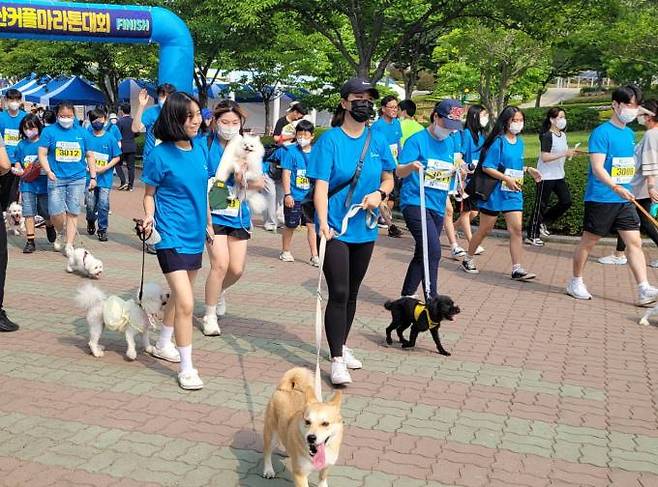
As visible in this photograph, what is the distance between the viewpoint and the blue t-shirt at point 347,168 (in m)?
4.88

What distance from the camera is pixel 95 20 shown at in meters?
12.1

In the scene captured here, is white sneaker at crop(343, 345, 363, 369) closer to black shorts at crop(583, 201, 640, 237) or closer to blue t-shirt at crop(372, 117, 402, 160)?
black shorts at crop(583, 201, 640, 237)

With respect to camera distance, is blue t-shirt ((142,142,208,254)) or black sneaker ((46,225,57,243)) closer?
blue t-shirt ((142,142,208,254))

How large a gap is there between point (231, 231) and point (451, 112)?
2.17 metres

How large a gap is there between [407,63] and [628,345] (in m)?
22.6

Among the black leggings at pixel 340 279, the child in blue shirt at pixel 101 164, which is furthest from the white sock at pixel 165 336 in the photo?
the child in blue shirt at pixel 101 164

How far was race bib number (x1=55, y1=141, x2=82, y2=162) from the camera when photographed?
9.18m

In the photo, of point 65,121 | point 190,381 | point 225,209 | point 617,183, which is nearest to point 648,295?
point 617,183

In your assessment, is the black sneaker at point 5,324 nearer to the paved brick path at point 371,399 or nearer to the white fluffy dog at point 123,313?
the paved brick path at point 371,399

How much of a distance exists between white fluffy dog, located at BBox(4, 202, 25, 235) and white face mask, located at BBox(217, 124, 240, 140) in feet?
Result: 18.6

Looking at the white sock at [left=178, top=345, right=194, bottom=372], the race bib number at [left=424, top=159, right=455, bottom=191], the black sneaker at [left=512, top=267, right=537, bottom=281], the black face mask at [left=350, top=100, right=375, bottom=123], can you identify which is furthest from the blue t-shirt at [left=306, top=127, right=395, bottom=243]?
the black sneaker at [left=512, top=267, right=537, bottom=281]

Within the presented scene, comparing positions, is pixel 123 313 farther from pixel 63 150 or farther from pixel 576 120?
pixel 576 120

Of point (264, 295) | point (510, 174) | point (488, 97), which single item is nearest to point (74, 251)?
point (264, 295)

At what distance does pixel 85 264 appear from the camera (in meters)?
8.31
